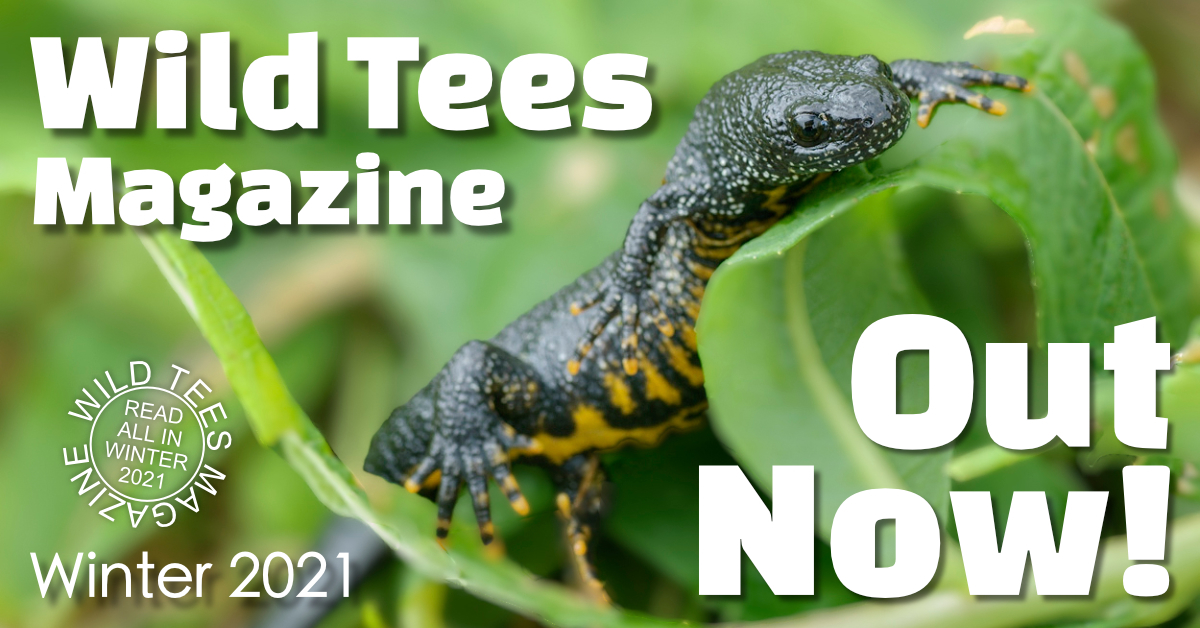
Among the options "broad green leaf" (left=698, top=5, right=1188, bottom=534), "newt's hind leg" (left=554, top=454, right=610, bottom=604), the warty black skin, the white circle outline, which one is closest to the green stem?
"broad green leaf" (left=698, top=5, right=1188, bottom=534)

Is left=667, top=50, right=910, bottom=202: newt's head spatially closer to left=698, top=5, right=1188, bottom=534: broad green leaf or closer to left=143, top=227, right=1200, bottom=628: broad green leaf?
left=698, top=5, right=1188, bottom=534: broad green leaf

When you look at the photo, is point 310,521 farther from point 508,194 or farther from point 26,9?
point 26,9

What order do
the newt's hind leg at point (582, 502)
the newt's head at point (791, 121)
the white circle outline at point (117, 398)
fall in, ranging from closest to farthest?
the newt's head at point (791, 121) < the newt's hind leg at point (582, 502) < the white circle outline at point (117, 398)

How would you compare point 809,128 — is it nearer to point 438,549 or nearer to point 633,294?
point 633,294

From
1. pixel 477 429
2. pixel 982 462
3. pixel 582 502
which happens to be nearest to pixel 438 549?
pixel 477 429

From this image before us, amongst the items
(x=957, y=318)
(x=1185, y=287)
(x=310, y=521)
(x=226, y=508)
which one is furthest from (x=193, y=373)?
(x=1185, y=287)

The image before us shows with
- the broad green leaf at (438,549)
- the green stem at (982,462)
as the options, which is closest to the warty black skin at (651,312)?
the broad green leaf at (438,549)

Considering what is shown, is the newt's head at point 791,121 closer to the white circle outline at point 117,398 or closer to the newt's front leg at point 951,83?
the newt's front leg at point 951,83
